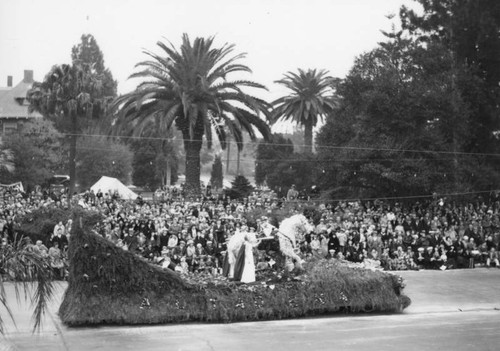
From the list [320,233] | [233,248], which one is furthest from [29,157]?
[233,248]

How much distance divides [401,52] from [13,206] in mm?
27316

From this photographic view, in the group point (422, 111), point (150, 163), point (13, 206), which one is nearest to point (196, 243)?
point (13, 206)

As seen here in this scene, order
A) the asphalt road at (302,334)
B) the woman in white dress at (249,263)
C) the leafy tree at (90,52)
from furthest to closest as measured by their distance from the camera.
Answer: the leafy tree at (90,52) → the woman in white dress at (249,263) → the asphalt road at (302,334)

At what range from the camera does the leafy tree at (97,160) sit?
60.0 metres

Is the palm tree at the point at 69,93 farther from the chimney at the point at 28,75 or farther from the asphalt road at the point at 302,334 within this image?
the chimney at the point at 28,75

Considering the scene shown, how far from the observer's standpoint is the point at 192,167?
38.2 metres

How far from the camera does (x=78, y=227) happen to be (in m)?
15.6

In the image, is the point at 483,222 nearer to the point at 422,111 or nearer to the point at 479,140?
the point at 422,111

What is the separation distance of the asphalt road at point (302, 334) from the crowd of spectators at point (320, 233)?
2520mm

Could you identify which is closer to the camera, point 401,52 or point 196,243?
point 196,243

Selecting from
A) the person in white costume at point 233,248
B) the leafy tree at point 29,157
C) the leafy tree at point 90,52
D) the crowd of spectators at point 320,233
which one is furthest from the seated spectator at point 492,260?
the leafy tree at point 90,52

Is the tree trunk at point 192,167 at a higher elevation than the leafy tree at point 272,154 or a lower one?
lower

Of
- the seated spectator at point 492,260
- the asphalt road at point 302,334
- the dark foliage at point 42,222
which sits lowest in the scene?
the asphalt road at point 302,334

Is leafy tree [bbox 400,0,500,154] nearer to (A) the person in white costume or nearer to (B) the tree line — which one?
(B) the tree line
